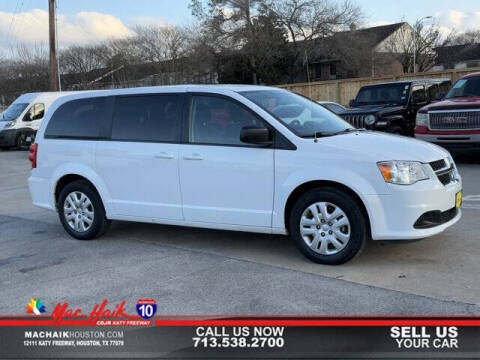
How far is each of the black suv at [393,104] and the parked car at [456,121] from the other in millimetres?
891

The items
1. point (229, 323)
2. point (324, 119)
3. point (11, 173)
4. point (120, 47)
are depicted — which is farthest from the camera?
point (120, 47)

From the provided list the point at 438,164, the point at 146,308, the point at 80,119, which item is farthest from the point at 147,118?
the point at 438,164

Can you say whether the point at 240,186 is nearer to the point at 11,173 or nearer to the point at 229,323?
the point at 229,323

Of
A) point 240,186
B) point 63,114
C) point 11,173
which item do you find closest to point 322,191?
point 240,186

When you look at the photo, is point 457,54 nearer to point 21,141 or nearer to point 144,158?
point 21,141

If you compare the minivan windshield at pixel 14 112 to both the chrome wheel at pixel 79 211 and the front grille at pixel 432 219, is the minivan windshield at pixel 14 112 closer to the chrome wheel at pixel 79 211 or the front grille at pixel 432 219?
the chrome wheel at pixel 79 211

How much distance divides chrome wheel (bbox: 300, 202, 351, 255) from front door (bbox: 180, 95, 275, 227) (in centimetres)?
40

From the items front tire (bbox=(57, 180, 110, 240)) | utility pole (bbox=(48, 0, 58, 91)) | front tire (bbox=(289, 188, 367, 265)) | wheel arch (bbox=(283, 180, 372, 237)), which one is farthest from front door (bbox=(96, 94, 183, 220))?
utility pole (bbox=(48, 0, 58, 91))

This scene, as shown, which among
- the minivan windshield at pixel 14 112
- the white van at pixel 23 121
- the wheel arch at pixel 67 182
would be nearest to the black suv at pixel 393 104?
the wheel arch at pixel 67 182

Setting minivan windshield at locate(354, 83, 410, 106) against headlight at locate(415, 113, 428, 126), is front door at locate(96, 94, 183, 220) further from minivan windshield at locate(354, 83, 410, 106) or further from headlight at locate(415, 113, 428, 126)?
minivan windshield at locate(354, 83, 410, 106)

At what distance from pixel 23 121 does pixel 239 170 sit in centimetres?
1829

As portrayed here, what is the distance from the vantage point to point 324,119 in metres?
5.97

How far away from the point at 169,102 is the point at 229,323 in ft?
9.82

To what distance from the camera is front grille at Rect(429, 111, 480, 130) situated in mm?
10820
